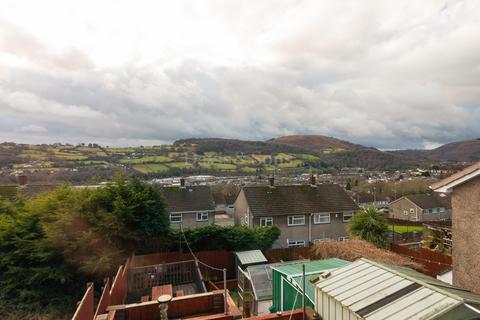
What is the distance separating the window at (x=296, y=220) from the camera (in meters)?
27.4

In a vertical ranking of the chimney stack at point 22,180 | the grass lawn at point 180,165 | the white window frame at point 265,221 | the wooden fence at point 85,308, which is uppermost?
the grass lawn at point 180,165

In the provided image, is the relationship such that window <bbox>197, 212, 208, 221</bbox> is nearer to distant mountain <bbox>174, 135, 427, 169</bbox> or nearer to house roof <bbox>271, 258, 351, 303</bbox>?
house roof <bbox>271, 258, 351, 303</bbox>

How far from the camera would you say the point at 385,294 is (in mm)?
5715

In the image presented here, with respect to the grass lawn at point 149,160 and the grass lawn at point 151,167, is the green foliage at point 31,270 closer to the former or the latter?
the grass lawn at point 151,167

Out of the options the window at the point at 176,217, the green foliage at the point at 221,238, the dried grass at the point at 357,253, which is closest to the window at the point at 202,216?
the window at the point at 176,217

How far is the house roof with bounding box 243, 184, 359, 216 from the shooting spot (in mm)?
27391

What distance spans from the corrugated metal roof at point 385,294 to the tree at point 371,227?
1560cm

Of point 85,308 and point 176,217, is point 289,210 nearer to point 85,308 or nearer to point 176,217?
point 176,217

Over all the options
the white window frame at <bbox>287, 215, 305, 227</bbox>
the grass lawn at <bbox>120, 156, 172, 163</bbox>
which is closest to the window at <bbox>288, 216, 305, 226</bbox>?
the white window frame at <bbox>287, 215, 305, 227</bbox>

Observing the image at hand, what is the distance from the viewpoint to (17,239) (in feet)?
42.7

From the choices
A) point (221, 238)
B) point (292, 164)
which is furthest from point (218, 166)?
point (221, 238)

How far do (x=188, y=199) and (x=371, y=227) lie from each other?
19.9 m

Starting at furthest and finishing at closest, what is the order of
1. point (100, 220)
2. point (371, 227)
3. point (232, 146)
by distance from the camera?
point (232, 146)
point (371, 227)
point (100, 220)

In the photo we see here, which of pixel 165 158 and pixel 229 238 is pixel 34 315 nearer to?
pixel 229 238
